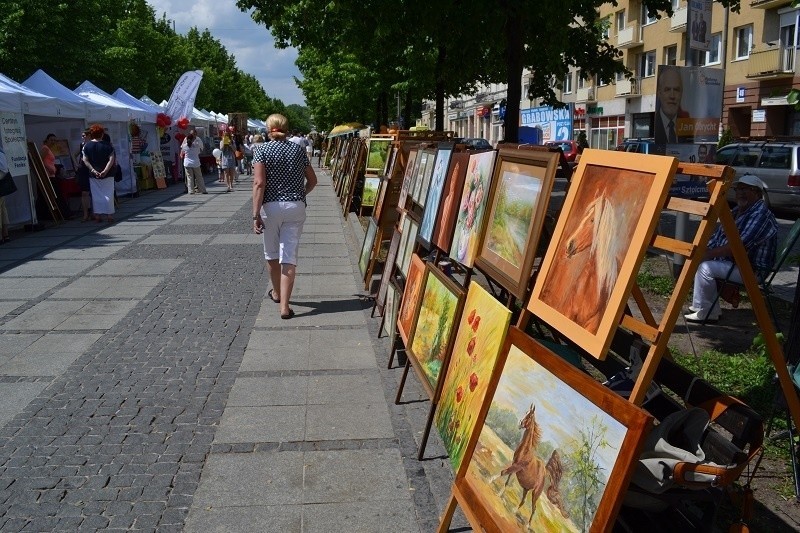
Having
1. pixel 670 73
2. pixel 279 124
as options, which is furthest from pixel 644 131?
pixel 279 124

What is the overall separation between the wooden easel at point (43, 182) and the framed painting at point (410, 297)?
39.7ft

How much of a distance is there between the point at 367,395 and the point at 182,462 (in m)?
1.46

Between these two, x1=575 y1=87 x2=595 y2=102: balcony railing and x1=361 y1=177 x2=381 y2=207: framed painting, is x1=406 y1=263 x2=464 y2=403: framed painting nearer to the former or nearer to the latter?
x1=361 y1=177 x2=381 y2=207: framed painting

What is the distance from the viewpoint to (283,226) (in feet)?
24.6

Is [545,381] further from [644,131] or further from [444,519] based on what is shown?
[644,131]

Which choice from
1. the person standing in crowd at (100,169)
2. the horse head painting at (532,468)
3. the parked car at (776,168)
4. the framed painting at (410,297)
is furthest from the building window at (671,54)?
the horse head painting at (532,468)

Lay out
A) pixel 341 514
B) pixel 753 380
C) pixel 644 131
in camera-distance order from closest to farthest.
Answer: pixel 341 514 → pixel 753 380 → pixel 644 131

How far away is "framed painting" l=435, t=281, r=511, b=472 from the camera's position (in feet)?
11.0

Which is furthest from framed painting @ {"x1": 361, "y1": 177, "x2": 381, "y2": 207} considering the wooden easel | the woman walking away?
the wooden easel

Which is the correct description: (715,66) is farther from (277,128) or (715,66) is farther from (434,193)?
(434,193)

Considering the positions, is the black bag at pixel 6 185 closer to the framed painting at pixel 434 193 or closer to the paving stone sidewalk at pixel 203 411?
the paving stone sidewalk at pixel 203 411

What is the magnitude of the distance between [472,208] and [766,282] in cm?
367

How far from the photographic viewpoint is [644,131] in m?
43.8

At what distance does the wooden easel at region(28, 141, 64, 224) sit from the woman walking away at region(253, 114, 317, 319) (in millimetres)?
9584
